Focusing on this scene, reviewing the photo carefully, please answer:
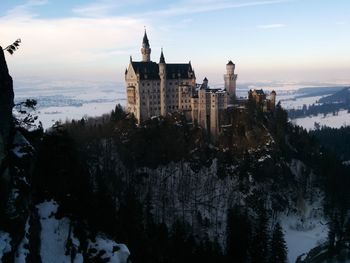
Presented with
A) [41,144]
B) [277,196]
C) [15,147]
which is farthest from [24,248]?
[277,196]

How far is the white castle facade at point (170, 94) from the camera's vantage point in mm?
90438

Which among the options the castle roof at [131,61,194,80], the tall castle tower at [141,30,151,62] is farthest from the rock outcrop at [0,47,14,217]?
the tall castle tower at [141,30,151,62]

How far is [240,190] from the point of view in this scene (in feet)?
255

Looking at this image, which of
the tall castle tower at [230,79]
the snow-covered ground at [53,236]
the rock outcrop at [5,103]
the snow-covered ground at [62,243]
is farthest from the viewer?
the tall castle tower at [230,79]

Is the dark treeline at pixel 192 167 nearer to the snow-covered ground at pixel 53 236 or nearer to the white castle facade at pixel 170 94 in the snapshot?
the snow-covered ground at pixel 53 236

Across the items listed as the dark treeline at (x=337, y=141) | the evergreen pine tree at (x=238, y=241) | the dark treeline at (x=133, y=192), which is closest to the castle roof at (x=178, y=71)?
the dark treeline at (x=133, y=192)

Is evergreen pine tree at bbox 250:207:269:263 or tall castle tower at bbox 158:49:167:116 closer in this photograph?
evergreen pine tree at bbox 250:207:269:263

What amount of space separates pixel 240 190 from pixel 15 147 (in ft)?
173

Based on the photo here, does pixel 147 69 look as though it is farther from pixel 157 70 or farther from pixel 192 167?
pixel 192 167

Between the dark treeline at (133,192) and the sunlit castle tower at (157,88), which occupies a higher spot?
the sunlit castle tower at (157,88)

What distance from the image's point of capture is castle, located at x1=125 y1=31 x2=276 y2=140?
297 ft

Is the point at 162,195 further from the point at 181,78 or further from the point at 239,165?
the point at 181,78

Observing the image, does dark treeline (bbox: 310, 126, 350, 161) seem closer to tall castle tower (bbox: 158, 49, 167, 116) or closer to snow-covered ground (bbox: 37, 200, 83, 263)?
tall castle tower (bbox: 158, 49, 167, 116)

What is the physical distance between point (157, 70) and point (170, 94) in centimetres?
611
